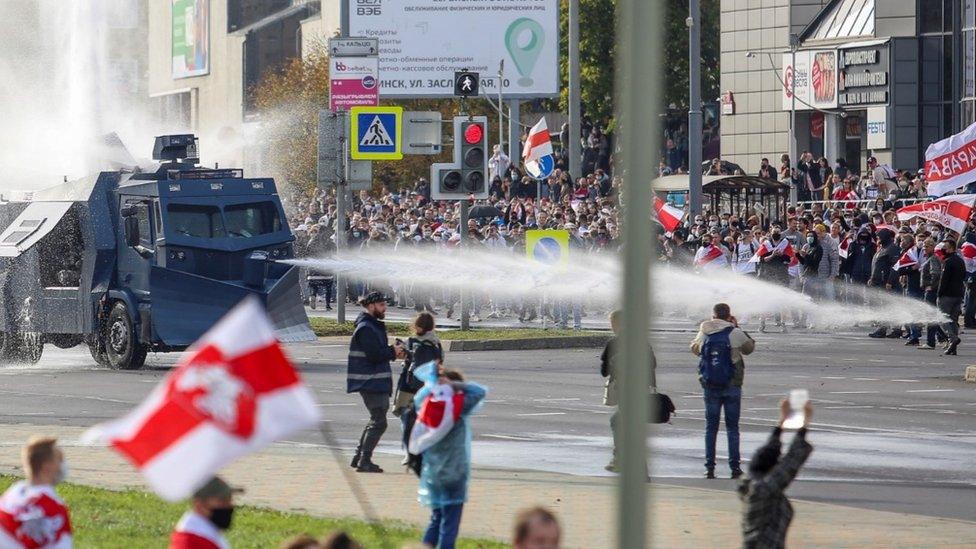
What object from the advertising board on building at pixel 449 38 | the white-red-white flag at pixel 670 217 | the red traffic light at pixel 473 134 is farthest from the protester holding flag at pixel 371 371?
the advertising board on building at pixel 449 38

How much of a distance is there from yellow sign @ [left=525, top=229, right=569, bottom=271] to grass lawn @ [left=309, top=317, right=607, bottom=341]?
1.20 meters

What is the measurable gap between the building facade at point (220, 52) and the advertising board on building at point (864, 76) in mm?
34132

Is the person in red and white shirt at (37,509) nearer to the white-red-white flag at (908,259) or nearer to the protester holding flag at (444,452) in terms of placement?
the protester holding flag at (444,452)

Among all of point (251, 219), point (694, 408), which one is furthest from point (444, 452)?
point (251, 219)

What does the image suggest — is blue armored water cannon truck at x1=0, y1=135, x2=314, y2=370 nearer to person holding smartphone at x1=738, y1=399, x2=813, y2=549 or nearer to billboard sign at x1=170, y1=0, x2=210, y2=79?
person holding smartphone at x1=738, y1=399, x2=813, y2=549

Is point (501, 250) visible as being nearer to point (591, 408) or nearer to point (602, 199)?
point (602, 199)

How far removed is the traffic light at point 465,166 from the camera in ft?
93.8

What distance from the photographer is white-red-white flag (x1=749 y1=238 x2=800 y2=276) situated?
32781 millimetres

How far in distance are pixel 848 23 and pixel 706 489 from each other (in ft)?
128

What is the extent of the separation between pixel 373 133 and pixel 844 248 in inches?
332

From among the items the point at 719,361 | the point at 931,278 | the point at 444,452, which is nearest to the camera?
the point at 444,452

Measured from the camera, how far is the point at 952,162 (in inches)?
1253

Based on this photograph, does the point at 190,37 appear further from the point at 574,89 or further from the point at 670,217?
the point at 670,217

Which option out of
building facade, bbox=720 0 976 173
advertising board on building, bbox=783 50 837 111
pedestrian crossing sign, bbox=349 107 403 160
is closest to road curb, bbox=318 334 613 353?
pedestrian crossing sign, bbox=349 107 403 160
